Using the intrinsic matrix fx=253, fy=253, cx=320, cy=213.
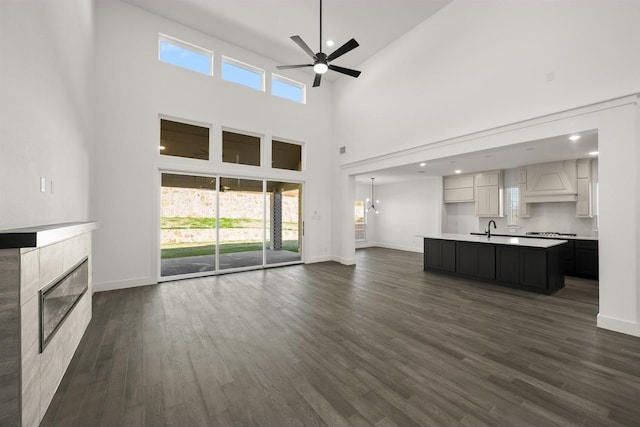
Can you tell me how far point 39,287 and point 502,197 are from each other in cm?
926

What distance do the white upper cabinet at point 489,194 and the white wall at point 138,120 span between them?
677 centimetres

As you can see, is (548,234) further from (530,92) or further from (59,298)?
(59,298)

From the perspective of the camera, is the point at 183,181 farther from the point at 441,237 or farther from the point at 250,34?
the point at 441,237

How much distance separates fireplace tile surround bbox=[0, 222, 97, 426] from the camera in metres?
1.39

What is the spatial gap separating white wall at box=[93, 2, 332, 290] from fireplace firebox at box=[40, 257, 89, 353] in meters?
2.11

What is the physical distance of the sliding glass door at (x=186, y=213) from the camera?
5.33 m

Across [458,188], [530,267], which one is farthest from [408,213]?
[530,267]

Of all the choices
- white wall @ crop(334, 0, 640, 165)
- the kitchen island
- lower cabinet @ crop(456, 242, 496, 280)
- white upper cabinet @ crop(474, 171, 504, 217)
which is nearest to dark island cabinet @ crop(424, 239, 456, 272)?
the kitchen island

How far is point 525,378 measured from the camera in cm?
212

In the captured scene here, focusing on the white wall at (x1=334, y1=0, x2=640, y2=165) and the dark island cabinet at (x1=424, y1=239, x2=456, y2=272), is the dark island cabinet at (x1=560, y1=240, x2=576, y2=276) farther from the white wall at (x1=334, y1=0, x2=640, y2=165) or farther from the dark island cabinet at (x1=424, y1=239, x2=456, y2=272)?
the white wall at (x1=334, y1=0, x2=640, y2=165)

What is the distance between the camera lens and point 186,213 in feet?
18.3

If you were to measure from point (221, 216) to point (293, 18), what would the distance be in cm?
453

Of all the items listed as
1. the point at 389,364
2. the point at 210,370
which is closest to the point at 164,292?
the point at 210,370

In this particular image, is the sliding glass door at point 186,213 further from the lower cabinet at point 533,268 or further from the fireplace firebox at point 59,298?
the lower cabinet at point 533,268
